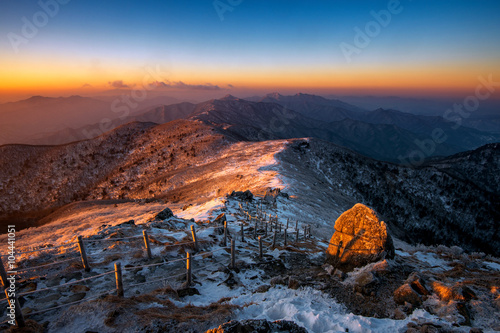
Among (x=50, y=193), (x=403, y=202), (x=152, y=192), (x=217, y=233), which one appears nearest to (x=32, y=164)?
(x=50, y=193)

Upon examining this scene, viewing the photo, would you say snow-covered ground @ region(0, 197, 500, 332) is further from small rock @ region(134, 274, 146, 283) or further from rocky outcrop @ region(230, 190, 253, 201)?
rocky outcrop @ region(230, 190, 253, 201)

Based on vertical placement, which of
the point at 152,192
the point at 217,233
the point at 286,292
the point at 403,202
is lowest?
the point at 403,202

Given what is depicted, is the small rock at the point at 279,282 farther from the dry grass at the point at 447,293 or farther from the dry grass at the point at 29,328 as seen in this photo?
the dry grass at the point at 29,328

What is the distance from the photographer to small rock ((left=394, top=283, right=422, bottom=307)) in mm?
7510

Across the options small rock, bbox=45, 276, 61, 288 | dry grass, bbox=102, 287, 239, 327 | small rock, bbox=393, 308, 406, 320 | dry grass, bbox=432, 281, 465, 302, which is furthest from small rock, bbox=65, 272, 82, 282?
dry grass, bbox=432, 281, 465, 302

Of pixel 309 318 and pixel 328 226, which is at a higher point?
pixel 309 318

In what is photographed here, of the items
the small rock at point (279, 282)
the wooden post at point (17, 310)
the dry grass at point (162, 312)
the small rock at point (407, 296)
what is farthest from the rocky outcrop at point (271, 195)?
the wooden post at point (17, 310)

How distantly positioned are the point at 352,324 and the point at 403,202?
60475mm

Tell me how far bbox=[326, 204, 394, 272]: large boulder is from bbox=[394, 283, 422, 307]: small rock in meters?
2.44

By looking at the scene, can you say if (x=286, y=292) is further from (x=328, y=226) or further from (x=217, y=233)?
(x=328, y=226)

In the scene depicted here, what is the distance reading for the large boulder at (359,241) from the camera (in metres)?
10.5

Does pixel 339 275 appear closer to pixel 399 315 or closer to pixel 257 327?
pixel 399 315

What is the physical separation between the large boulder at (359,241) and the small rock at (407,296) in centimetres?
244

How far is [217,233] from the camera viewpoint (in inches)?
602
